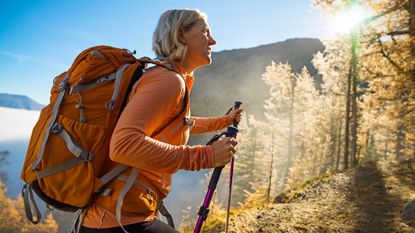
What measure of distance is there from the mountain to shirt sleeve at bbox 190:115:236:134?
122467 millimetres

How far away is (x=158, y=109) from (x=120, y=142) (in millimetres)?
297

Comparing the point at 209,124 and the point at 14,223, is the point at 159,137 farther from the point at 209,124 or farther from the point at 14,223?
the point at 14,223

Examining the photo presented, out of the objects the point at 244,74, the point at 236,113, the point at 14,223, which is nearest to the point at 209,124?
the point at 236,113

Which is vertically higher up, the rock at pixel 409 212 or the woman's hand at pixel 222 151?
the woman's hand at pixel 222 151

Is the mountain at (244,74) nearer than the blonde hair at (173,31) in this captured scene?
No

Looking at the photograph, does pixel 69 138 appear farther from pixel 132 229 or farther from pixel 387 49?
pixel 387 49

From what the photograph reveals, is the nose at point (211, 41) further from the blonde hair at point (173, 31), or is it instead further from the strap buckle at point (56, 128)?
the strap buckle at point (56, 128)

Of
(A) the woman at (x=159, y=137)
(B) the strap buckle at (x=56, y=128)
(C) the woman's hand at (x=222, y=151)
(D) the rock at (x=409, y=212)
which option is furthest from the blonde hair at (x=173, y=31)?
(D) the rock at (x=409, y=212)

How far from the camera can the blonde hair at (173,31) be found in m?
2.39

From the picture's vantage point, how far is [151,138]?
1935mm

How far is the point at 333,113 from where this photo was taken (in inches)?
1277

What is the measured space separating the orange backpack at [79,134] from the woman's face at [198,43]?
1.45 feet

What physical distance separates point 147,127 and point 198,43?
93 cm

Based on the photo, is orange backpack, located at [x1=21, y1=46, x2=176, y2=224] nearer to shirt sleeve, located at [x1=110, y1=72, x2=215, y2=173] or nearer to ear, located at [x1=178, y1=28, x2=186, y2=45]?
shirt sleeve, located at [x1=110, y1=72, x2=215, y2=173]
